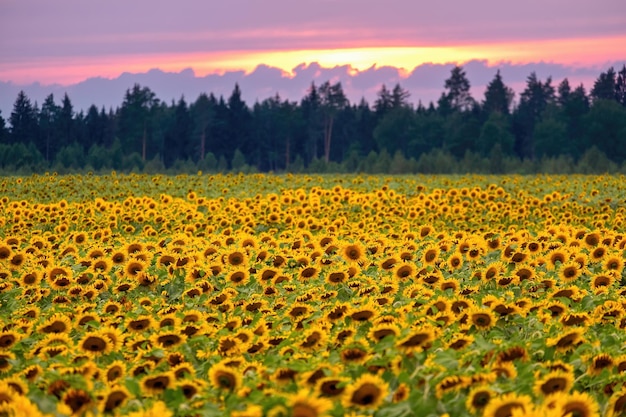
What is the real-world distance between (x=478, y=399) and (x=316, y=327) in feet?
6.56

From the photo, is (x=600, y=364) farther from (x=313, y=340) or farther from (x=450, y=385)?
(x=313, y=340)

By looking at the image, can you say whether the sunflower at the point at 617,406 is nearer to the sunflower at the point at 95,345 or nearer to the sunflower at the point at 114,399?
the sunflower at the point at 114,399

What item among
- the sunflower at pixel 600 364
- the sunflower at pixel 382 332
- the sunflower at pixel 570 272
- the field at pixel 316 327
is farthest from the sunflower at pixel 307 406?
the sunflower at pixel 570 272

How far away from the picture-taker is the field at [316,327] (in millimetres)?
4527

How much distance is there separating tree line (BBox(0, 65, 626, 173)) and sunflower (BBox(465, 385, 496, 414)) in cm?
8099

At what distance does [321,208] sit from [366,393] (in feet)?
54.2

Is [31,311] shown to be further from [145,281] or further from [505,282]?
[505,282]

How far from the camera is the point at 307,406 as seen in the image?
4.00 metres

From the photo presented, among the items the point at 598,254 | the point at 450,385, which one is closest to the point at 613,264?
the point at 598,254

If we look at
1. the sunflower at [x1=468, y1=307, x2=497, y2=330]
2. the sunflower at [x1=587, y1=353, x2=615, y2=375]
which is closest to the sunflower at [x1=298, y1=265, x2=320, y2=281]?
the sunflower at [x1=468, y1=307, x2=497, y2=330]

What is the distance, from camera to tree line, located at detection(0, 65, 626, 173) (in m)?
94.3

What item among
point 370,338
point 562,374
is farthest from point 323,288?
point 562,374

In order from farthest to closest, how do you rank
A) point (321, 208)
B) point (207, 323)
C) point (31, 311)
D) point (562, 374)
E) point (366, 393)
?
1. point (321, 208)
2. point (31, 311)
3. point (207, 323)
4. point (562, 374)
5. point (366, 393)

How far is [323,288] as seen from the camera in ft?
29.5
